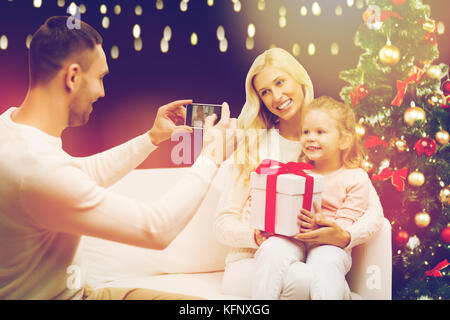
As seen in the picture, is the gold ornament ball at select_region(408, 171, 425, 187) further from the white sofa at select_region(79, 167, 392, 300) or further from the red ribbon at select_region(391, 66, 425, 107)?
the white sofa at select_region(79, 167, 392, 300)

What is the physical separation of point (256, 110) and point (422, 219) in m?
1.00

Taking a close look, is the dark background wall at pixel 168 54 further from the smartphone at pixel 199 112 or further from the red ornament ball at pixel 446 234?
the red ornament ball at pixel 446 234

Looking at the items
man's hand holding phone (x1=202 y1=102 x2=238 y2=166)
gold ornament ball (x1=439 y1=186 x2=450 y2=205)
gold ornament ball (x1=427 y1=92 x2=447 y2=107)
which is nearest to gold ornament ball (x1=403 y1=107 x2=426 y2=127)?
gold ornament ball (x1=427 y1=92 x2=447 y2=107)

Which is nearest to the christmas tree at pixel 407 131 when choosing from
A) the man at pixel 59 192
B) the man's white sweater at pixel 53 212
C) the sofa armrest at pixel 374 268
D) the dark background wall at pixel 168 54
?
the dark background wall at pixel 168 54

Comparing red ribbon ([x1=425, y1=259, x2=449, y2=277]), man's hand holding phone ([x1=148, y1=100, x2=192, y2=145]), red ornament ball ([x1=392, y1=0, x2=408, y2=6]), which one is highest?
red ornament ball ([x1=392, y1=0, x2=408, y2=6])

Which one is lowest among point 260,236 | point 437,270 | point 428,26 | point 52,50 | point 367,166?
point 437,270

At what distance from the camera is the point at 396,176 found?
2158 mm

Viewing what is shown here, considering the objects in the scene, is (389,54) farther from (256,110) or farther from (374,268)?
(374,268)

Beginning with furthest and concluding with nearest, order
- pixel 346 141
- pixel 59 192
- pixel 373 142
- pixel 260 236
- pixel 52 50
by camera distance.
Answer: pixel 373 142
pixel 346 141
pixel 260 236
pixel 52 50
pixel 59 192

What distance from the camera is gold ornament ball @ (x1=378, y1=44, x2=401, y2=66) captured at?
2.07 meters

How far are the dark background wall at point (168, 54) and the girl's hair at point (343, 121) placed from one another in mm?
261

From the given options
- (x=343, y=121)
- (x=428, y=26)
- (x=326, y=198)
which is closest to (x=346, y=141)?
(x=343, y=121)

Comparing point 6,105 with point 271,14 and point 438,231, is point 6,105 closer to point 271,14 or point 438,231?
point 271,14

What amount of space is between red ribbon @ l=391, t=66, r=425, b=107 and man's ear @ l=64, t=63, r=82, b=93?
1.45 metres
